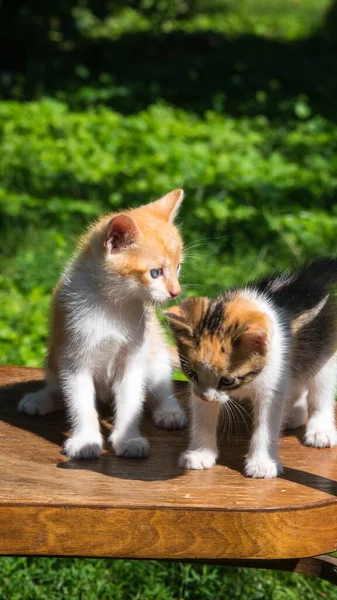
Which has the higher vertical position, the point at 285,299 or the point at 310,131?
the point at 285,299

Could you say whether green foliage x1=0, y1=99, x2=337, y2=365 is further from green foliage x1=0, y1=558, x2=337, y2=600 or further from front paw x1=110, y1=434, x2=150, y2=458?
front paw x1=110, y1=434, x2=150, y2=458

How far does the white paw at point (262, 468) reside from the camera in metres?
2.56

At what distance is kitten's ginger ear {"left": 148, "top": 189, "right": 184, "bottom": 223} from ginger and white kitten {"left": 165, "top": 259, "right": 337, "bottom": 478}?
0.36 m

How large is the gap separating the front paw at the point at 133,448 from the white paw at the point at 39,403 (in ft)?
1.61

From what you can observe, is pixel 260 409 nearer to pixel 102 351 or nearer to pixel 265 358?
pixel 265 358

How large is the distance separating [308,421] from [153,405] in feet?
1.85

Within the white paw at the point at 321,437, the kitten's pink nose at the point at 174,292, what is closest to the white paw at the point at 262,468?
the white paw at the point at 321,437

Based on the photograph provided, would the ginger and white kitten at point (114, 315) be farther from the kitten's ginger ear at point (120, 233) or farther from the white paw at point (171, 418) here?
the white paw at point (171, 418)

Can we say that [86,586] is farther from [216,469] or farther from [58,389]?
[216,469]

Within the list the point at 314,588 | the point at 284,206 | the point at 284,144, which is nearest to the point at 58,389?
the point at 314,588

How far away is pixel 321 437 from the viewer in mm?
2922

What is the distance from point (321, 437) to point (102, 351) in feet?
2.49

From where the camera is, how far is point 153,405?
3246 mm

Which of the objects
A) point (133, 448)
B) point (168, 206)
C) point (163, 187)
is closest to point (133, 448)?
point (133, 448)
